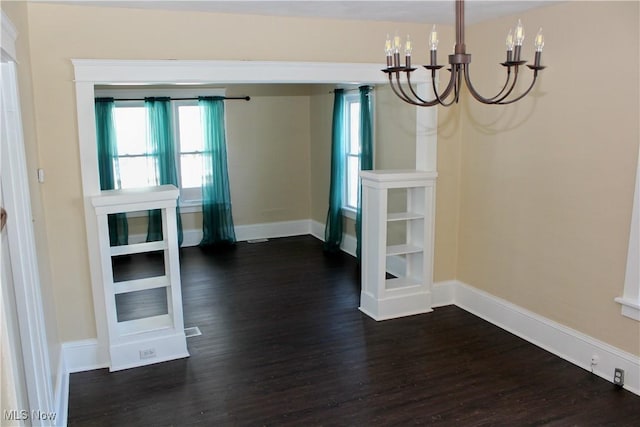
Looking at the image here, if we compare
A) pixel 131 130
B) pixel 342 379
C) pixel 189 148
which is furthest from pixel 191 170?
pixel 342 379

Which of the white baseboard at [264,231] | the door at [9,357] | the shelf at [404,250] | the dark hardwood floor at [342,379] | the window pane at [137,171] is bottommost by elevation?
the dark hardwood floor at [342,379]

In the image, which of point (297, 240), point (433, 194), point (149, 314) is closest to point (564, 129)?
point (433, 194)

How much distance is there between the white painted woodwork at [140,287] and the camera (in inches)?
147

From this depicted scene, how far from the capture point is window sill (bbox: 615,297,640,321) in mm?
3353

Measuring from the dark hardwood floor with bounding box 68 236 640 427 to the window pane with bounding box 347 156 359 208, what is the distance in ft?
6.70

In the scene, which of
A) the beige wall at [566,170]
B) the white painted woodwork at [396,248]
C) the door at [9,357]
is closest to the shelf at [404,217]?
the white painted woodwork at [396,248]

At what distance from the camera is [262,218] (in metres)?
8.05

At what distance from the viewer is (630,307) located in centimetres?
340

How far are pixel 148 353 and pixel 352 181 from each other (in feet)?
12.3

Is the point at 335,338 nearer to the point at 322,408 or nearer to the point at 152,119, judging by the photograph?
the point at 322,408

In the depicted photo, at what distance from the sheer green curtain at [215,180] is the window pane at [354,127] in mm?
1839

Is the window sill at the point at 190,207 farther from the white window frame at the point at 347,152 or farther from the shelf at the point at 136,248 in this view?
the shelf at the point at 136,248

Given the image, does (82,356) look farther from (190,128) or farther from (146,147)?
(190,128)

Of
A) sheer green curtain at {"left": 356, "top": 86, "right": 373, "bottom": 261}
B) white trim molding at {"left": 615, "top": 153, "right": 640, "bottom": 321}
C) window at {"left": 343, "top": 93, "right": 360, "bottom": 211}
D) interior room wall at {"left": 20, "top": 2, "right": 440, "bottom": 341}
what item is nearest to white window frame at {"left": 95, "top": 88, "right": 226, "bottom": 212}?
window at {"left": 343, "top": 93, "right": 360, "bottom": 211}
